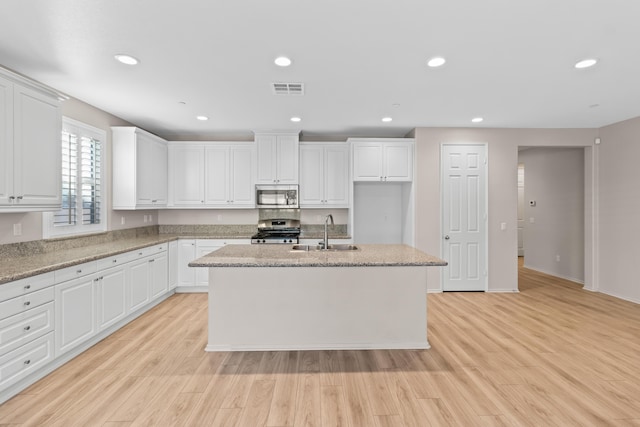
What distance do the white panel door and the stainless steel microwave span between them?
246 cm

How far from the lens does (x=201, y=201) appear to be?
5367 millimetres

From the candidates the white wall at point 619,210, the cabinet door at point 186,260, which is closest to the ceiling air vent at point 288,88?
the cabinet door at point 186,260

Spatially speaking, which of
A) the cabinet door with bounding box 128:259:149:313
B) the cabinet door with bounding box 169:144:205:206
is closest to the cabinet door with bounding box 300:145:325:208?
the cabinet door with bounding box 169:144:205:206

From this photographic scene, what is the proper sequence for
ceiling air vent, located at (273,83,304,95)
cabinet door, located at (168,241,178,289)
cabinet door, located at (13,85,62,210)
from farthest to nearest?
cabinet door, located at (168,241,178,289) → ceiling air vent, located at (273,83,304,95) → cabinet door, located at (13,85,62,210)

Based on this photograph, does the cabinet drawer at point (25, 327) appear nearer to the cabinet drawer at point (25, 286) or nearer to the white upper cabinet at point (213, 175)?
the cabinet drawer at point (25, 286)

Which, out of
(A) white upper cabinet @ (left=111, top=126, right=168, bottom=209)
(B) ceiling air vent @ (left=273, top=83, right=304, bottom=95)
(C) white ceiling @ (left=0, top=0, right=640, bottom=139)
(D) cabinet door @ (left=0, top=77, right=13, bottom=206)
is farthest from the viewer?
(A) white upper cabinet @ (left=111, top=126, right=168, bottom=209)

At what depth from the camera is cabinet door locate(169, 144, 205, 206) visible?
533cm

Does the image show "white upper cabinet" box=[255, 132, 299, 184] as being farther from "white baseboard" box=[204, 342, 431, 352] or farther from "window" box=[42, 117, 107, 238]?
"white baseboard" box=[204, 342, 431, 352]

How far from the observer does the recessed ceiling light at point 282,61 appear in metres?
2.69

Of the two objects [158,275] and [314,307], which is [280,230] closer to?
[158,275]

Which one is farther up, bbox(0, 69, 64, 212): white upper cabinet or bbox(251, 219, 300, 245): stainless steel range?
bbox(0, 69, 64, 212): white upper cabinet

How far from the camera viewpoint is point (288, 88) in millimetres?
3350

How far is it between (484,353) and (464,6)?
2856 mm

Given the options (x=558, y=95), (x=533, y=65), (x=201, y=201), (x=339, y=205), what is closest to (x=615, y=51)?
(x=533, y=65)
